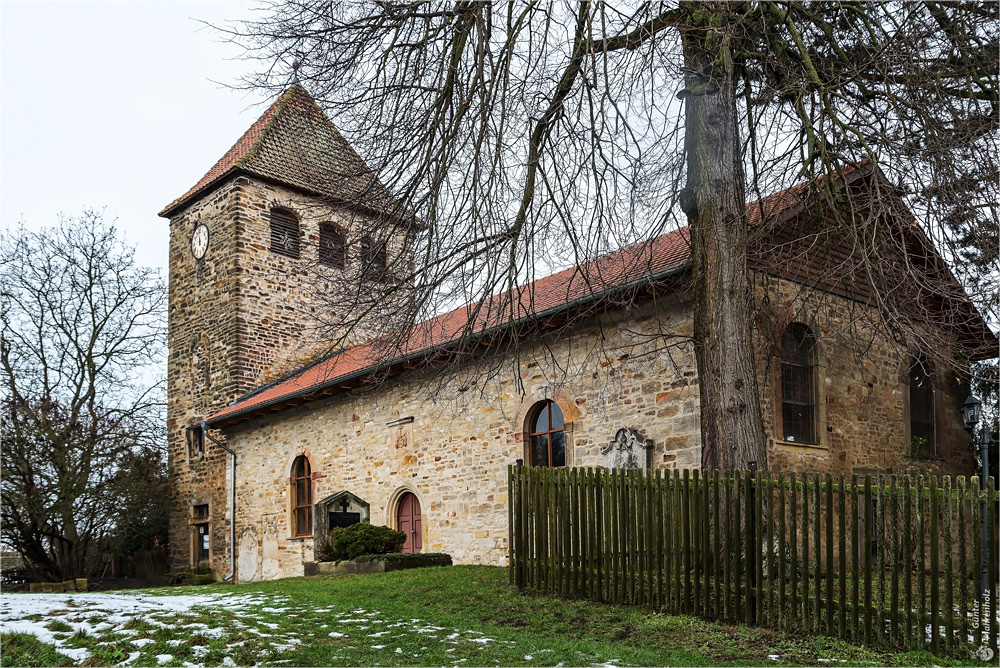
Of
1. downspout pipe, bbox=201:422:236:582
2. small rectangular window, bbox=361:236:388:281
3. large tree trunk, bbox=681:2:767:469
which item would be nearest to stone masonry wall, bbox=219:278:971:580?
large tree trunk, bbox=681:2:767:469

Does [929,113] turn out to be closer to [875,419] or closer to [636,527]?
[636,527]

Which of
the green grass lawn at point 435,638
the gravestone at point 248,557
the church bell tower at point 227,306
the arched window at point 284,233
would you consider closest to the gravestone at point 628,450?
the green grass lawn at point 435,638

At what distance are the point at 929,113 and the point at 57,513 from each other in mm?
19800

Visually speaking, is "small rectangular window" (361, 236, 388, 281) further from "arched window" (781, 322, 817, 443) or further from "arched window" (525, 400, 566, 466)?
"arched window" (781, 322, 817, 443)

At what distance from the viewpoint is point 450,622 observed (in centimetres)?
803

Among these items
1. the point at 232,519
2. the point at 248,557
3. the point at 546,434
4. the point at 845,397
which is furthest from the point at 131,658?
the point at 232,519

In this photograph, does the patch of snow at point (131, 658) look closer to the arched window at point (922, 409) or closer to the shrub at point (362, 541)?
the shrub at point (362, 541)

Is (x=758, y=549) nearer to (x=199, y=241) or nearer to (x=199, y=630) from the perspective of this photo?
(x=199, y=630)

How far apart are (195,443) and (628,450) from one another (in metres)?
14.7

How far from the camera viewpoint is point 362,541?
535 inches

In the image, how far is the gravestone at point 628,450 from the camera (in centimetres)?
1173

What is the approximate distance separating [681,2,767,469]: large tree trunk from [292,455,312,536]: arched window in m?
11.4

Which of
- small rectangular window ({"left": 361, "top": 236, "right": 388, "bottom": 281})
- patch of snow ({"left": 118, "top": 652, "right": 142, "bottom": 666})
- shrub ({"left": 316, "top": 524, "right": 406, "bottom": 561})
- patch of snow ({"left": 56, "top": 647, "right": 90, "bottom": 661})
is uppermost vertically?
small rectangular window ({"left": 361, "top": 236, "right": 388, "bottom": 281})

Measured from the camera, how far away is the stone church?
34.6 feet
